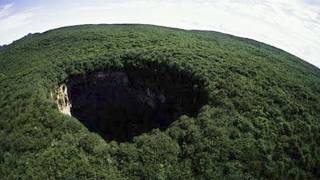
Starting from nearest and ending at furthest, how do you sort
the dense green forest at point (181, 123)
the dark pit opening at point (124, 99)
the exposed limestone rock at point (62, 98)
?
the dense green forest at point (181, 123) → the exposed limestone rock at point (62, 98) → the dark pit opening at point (124, 99)

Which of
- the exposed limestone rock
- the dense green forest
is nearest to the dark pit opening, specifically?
the dense green forest

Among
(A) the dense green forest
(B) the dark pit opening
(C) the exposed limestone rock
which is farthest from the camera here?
(B) the dark pit opening

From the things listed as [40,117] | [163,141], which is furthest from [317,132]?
[40,117]

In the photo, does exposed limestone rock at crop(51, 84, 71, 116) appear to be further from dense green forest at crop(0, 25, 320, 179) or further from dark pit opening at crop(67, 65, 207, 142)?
dark pit opening at crop(67, 65, 207, 142)

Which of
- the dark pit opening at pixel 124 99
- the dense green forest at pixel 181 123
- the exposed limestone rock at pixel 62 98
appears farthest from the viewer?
the dark pit opening at pixel 124 99

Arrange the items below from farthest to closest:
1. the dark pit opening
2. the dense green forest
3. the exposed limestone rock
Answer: the dark pit opening
the exposed limestone rock
the dense green forest

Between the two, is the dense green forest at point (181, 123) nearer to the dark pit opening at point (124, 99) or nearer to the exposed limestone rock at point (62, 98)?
the dark pit opening at point (124, 99)

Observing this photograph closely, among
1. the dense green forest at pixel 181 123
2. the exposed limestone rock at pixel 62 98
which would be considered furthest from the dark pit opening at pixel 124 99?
the exposed limestone rock at pixel 62 98

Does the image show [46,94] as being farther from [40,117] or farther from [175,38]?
[175,38]
